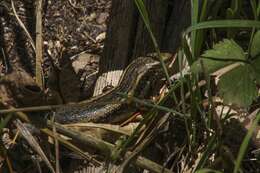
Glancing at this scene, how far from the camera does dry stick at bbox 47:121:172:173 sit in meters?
2.56

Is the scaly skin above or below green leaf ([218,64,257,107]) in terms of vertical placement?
below

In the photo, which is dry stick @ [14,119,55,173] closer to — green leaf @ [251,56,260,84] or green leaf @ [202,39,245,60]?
green leaf @ [202,39,245,60]

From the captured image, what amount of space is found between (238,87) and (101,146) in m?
0.64

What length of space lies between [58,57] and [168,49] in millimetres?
853

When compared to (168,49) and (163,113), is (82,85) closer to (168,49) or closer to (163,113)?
(168,49)

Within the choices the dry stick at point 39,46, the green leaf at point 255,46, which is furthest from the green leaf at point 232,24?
the dry stick at point 39,46

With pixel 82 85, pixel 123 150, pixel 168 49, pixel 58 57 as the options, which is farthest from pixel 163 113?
pixel 58 57

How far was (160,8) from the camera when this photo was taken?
132 inches

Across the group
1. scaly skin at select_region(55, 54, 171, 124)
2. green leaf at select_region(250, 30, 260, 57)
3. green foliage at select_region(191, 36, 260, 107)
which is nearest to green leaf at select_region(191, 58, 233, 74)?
green foliage at select_region(191, 36, 260, 107)

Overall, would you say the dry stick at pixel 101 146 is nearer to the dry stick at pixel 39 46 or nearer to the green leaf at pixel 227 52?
the green leaf at pixel 227 52

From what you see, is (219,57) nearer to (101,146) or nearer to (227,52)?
(227,52)

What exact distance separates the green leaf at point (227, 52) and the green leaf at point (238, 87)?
6 cm

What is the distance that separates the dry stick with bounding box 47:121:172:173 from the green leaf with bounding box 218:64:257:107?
1.43 ft

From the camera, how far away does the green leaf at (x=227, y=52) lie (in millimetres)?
2513
